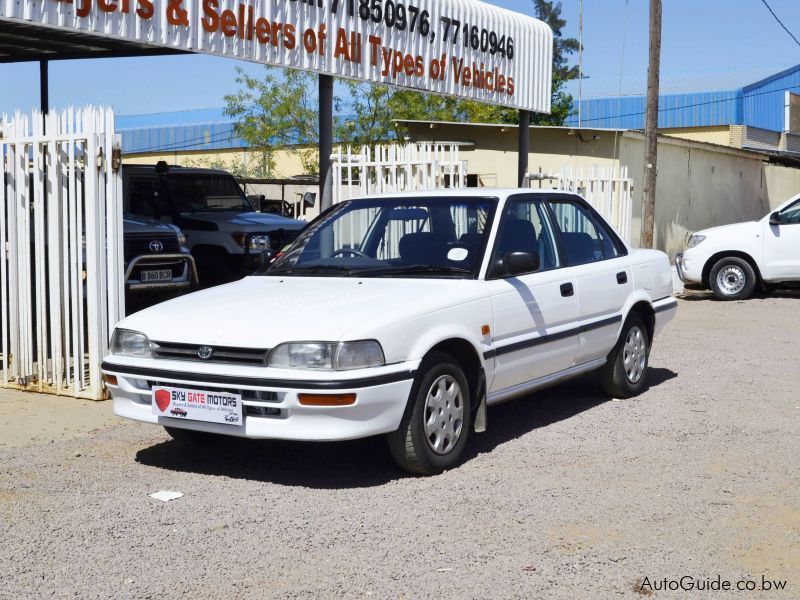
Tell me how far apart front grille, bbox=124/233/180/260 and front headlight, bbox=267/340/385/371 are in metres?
6.63

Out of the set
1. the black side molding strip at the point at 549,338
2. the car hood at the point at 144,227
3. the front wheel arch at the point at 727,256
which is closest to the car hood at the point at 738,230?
the front wheel arch at the point at 727,256

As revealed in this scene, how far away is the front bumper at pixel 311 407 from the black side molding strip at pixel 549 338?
907mm

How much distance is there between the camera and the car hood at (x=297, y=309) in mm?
5590

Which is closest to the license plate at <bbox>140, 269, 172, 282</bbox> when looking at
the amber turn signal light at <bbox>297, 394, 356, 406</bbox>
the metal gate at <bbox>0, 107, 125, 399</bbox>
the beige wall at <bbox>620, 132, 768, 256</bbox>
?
the metal gate at <bbox>0, 107, 125, 399</bbox>

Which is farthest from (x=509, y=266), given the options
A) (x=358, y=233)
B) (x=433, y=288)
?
(x=358, y=233)

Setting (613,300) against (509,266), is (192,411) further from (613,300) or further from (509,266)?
(613,300)

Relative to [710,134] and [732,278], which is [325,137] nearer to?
[732,278]

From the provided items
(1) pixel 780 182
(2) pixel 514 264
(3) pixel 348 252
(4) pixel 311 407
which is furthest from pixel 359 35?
(1) pixel 780 182

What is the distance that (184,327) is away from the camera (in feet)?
19.3

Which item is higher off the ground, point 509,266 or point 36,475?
point 509,266

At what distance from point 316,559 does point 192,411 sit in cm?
144

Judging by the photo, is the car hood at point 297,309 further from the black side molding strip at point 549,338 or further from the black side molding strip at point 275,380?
the black side molding strip at point 549,338

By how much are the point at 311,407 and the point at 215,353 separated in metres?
0.62

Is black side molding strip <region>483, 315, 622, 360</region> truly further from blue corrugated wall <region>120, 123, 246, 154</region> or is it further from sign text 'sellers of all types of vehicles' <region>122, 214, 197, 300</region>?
blue corrugated wall <region>120, 123, 246, 154</region>
